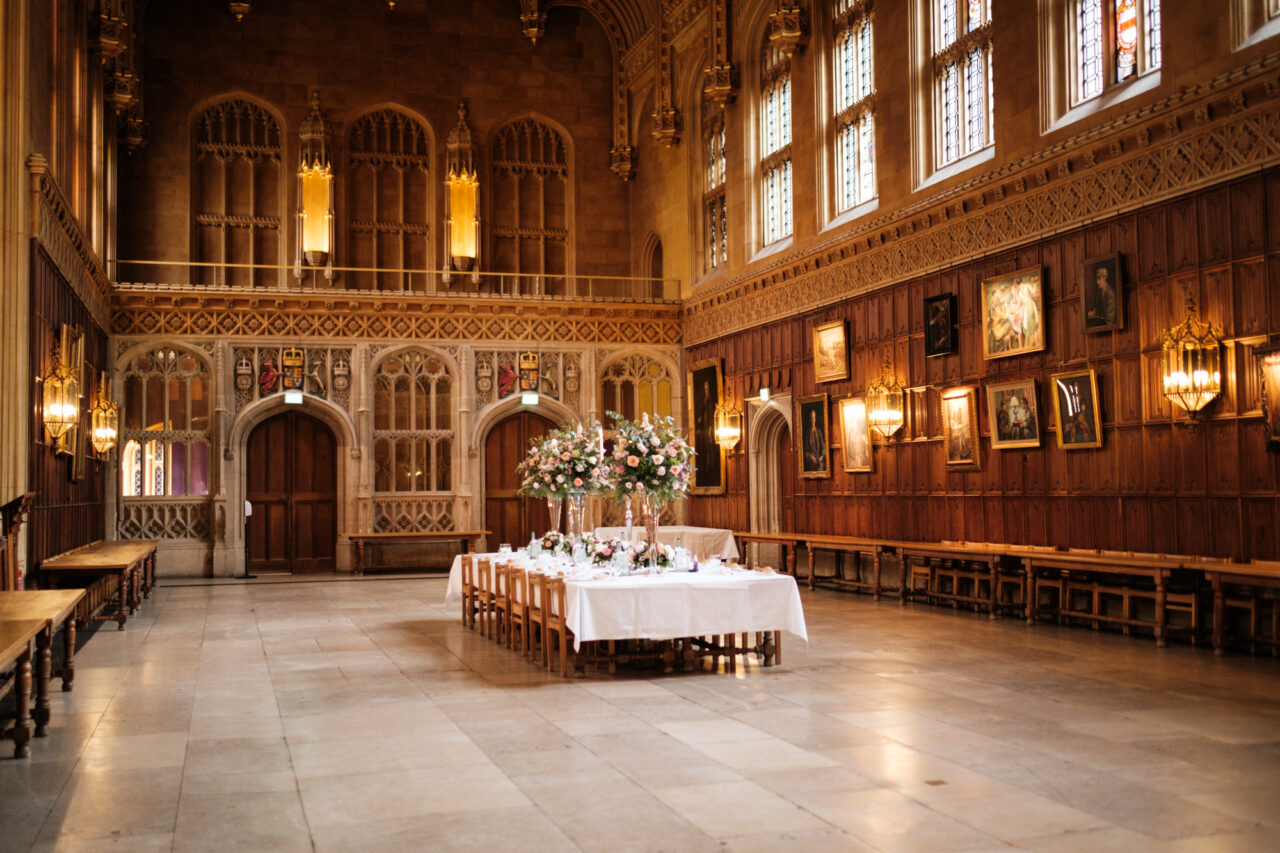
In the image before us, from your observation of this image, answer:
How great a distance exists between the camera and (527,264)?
79.3 ft

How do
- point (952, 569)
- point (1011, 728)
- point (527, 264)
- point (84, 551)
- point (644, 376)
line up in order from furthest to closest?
1. point (527, 264)
2. point (644, 376)
3. point (84, 551)
4. point (952, 569)
5. point (1011, 728)

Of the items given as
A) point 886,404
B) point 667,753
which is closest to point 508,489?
point 886,404

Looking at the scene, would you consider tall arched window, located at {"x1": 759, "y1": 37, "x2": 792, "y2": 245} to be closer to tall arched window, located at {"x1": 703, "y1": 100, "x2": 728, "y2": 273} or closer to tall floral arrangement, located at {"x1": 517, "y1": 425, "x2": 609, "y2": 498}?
tall arched window, located at {"x1": 703, "y1": 100, "x2": 728, "y2": 273}

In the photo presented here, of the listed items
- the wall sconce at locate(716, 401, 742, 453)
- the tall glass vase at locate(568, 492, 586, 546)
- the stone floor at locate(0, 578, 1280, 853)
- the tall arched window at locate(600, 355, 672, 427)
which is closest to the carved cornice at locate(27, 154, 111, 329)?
the stone floor at locate(0, 578, 1280, 853)

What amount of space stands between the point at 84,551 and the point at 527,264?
37.9 ft

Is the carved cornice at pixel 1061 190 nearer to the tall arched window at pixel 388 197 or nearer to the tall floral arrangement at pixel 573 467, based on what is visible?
the tall floral arrangement at pixel 573 467

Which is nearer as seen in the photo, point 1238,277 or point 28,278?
point 1238,277

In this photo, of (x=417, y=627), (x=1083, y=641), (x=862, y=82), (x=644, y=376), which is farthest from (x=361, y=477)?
(x=1083, y=641)

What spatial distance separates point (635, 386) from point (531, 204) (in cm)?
469

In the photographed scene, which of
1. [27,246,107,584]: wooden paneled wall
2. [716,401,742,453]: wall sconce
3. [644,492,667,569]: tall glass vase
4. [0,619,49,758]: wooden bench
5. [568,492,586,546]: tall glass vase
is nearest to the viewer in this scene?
[0,619,49,758]: wooden bench

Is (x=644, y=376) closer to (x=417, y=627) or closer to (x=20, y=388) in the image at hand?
(x=417, y=627)

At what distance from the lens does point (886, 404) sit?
1518 centimetres

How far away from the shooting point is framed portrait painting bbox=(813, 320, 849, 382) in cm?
1627

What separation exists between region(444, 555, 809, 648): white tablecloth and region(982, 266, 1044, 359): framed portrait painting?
198 inches
